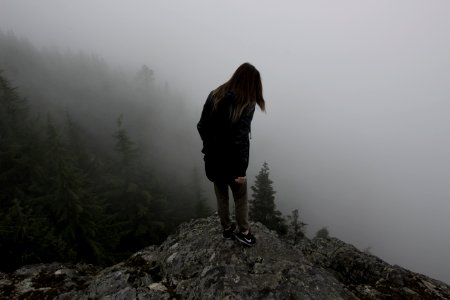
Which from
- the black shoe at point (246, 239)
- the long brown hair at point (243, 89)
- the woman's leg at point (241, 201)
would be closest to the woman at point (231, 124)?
the long brown hair at point (243, 89)

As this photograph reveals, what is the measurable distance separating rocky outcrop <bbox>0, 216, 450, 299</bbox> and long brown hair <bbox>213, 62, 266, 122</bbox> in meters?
3.24

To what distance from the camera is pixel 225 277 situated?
5277 mm

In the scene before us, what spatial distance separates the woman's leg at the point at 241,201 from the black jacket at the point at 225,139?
1.08 feet

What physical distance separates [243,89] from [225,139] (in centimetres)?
100

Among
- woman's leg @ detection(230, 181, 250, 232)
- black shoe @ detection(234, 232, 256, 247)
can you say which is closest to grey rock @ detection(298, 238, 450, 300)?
black shoe @ detection(234, 232, 256, 247)

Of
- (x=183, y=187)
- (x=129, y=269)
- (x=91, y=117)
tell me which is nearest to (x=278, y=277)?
(x=129, y=269)

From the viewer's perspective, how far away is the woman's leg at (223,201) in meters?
5.76

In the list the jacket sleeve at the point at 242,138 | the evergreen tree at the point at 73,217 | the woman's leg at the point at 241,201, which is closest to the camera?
the jacket sleeve at the point at 242,138

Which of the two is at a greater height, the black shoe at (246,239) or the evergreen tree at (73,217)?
the black shoe at (246,239)

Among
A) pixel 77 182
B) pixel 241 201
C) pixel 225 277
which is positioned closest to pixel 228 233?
pixel 241 201

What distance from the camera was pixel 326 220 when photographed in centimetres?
Result: 13775

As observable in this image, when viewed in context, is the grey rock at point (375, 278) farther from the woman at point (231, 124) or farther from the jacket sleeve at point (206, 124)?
the jacket sleeve at point (206, 124)

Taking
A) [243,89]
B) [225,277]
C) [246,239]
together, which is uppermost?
[243,89]

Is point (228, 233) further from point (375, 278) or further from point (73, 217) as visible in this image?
point (73, 217)
